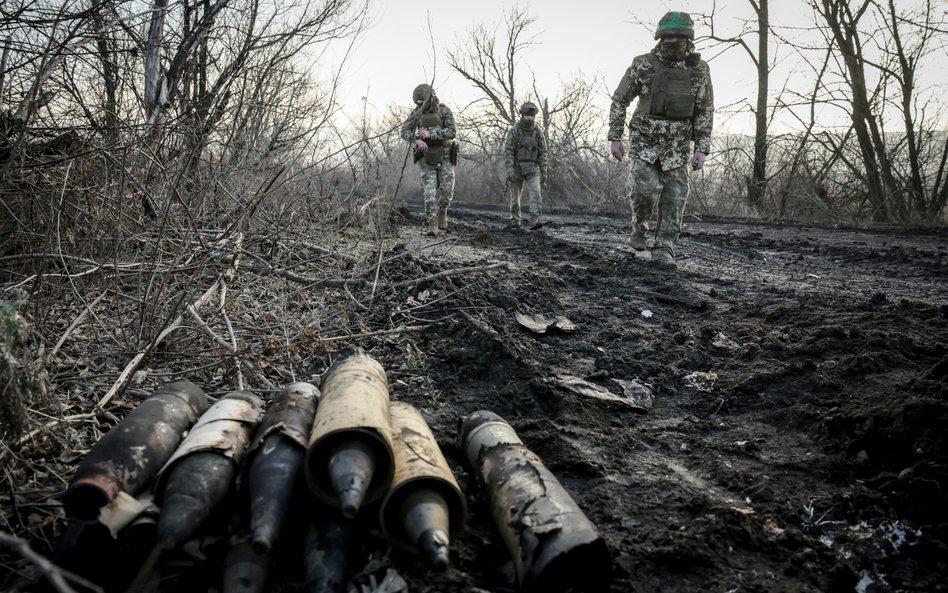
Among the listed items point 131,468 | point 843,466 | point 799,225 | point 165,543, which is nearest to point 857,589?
point 843,466

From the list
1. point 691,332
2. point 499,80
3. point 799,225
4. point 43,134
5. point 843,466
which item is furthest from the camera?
point 499,80

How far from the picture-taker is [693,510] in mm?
2111

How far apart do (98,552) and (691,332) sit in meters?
3.62

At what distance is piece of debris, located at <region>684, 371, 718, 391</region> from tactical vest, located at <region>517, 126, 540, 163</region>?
25.3ft

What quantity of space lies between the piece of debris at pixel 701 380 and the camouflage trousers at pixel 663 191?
341 centimetres

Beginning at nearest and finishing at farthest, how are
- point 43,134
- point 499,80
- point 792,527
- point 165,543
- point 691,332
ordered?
point 165,543 → point 792,527 → point 43,134 → point 691,332 → point 499,80

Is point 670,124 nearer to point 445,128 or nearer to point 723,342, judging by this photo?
point 723,342

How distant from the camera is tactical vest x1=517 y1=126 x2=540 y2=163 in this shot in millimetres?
10586

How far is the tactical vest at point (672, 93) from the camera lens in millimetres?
6289

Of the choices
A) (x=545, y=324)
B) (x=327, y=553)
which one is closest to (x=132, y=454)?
(x=327, y=553)

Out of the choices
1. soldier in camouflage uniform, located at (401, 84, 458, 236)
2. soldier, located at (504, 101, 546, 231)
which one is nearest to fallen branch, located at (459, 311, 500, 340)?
soldier in camouflage uniform, located at (401, 84, 458, 236)

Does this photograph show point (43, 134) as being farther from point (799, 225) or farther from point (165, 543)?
point (799, 225)

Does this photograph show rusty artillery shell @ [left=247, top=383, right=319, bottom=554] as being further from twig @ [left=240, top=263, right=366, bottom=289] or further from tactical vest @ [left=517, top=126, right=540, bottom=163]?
tactical vest @ [left=517, top=126, right=540, bottom=163]

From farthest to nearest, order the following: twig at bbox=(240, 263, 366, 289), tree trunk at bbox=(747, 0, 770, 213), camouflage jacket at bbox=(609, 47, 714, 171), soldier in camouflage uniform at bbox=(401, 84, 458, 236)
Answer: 1. tree trunk at bbox=(747, 0, 770, 213)
2. soldier in camouflage uniform at bbox=(401, 84, 458, 236)
3. camouflage jacket at bbox=(609, 47, 714, 171)
4. twig at bbox=(240, 263, 366, 289)
